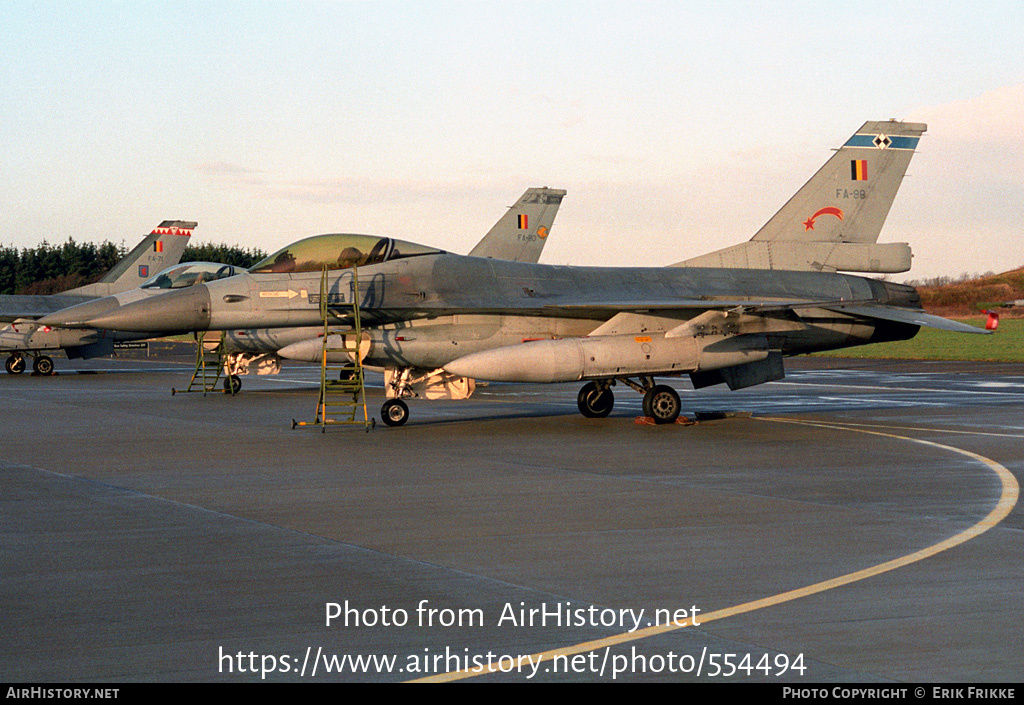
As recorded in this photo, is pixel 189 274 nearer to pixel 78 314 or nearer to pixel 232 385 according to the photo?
pixel 232 385

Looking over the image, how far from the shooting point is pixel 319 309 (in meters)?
17.1

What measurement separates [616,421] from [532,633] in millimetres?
12834

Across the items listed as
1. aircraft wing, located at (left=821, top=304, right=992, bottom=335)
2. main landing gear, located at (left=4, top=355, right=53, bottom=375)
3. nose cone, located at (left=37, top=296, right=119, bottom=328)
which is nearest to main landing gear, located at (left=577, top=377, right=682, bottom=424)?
aircraft wing, located at (left=821, top=304, right=992, bottom=335)

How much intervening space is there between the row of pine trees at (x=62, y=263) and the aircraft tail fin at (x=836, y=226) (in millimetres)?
70676

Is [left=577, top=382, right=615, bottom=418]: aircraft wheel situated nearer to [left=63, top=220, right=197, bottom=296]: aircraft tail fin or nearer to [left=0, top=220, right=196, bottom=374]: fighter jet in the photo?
[left=0, top=220, right=196, bottom=374]: fighter jet

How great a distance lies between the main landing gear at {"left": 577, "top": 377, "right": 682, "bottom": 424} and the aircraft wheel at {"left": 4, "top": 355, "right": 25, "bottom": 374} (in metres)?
22.9

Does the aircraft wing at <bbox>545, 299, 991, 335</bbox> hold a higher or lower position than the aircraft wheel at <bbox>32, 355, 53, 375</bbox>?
higher

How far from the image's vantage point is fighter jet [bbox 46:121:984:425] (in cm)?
1669

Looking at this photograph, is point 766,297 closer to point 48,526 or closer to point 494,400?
point 494,400

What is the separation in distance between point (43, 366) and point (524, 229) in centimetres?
1535

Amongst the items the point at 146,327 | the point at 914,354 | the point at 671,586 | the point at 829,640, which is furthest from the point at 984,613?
the point at 914,354

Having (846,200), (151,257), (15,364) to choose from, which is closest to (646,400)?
(846,200)

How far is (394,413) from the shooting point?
17.0 metres

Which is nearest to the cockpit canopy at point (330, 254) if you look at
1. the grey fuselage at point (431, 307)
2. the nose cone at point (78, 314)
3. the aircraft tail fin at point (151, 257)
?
the grey fuselage at point (431, 307)
